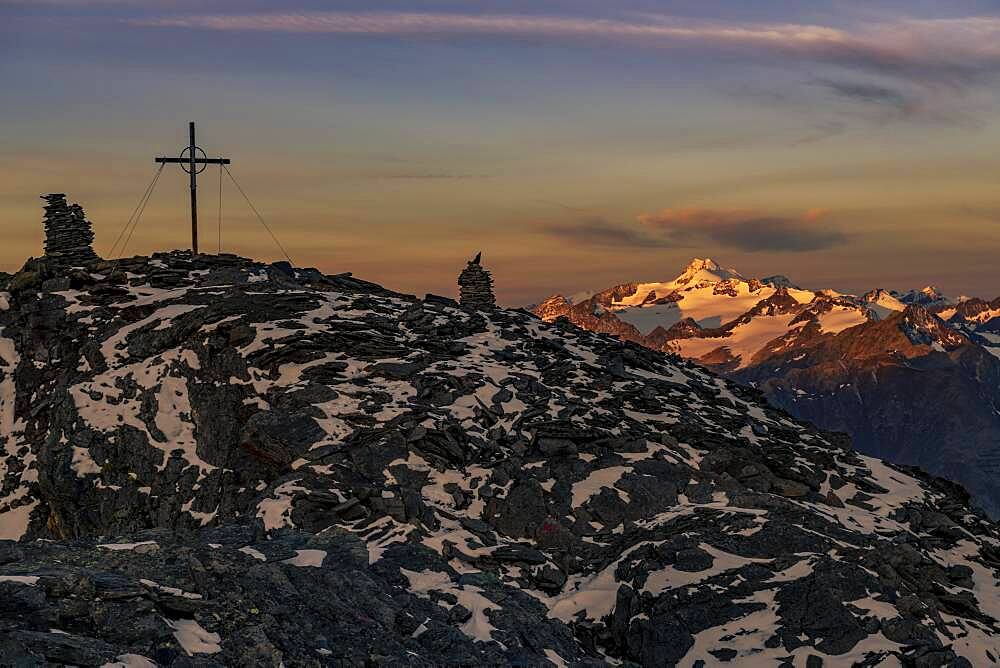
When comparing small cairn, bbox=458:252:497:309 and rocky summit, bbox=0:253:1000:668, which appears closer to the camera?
rocky summit, bbox=0:253:1000:668

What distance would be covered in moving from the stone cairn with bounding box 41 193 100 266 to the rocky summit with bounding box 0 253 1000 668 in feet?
14.8

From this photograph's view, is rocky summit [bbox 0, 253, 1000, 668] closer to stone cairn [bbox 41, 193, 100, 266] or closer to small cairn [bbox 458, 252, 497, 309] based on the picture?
stone cairn [bbox 41, 193, 100, 266]

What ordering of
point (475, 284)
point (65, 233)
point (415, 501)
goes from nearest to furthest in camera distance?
point (415, 501) → point (65, 233) → point (475, 284)

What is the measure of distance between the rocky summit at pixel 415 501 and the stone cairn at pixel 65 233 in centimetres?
451

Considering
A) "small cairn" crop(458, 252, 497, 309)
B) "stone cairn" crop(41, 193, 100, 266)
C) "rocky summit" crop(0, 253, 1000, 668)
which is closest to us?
"rocky summit" crop(0, 253, 1000, 668)

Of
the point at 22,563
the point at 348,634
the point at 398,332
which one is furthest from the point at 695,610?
the point at 398,332

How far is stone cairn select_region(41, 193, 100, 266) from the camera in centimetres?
7250

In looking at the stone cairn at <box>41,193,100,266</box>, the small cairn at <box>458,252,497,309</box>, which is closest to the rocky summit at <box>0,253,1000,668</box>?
the stone cairn at <box>41,193,100,266</box>

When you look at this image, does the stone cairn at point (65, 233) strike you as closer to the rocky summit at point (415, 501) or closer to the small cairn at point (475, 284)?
the rocky summit at point (415, 501)

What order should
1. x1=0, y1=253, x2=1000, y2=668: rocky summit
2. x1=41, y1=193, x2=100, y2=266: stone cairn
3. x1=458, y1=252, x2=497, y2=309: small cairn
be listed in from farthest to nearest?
x1=458, y1=252, x2=497, y2=309: small cairn
x1=41, y1=193, x2=100, y2=266: stone cairn
x1=0, y1=253, x2=1000, y2=668: rocky summit

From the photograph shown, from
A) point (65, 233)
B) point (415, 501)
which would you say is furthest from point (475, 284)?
point (415, 501)

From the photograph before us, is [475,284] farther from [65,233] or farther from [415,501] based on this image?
[415,501]

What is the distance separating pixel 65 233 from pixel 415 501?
4417cm

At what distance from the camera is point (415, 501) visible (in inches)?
1565
